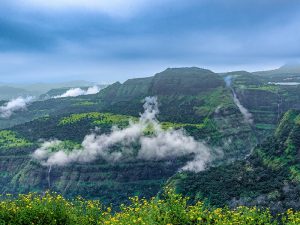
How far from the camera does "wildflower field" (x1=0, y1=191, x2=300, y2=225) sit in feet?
153

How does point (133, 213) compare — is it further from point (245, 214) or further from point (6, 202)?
point (6, 202)

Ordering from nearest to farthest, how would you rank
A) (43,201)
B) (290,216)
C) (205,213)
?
(290,216) < (205,213) < (43,201)

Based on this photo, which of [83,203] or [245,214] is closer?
[245,214]

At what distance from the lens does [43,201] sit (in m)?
53.7

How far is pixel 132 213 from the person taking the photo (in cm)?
4788

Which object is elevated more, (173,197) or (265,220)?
(173,197)

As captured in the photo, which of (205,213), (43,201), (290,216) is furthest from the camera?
(43,201)

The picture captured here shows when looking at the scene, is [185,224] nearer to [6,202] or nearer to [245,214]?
[245,214]

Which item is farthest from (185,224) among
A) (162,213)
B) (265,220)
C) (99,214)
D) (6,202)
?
(6,202)

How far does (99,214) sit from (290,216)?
25480mm

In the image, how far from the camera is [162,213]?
Answer: 48.0 m


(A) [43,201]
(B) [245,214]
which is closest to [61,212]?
(A) [43,201]

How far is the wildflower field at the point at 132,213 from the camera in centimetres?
4653

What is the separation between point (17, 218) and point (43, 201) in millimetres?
4248
